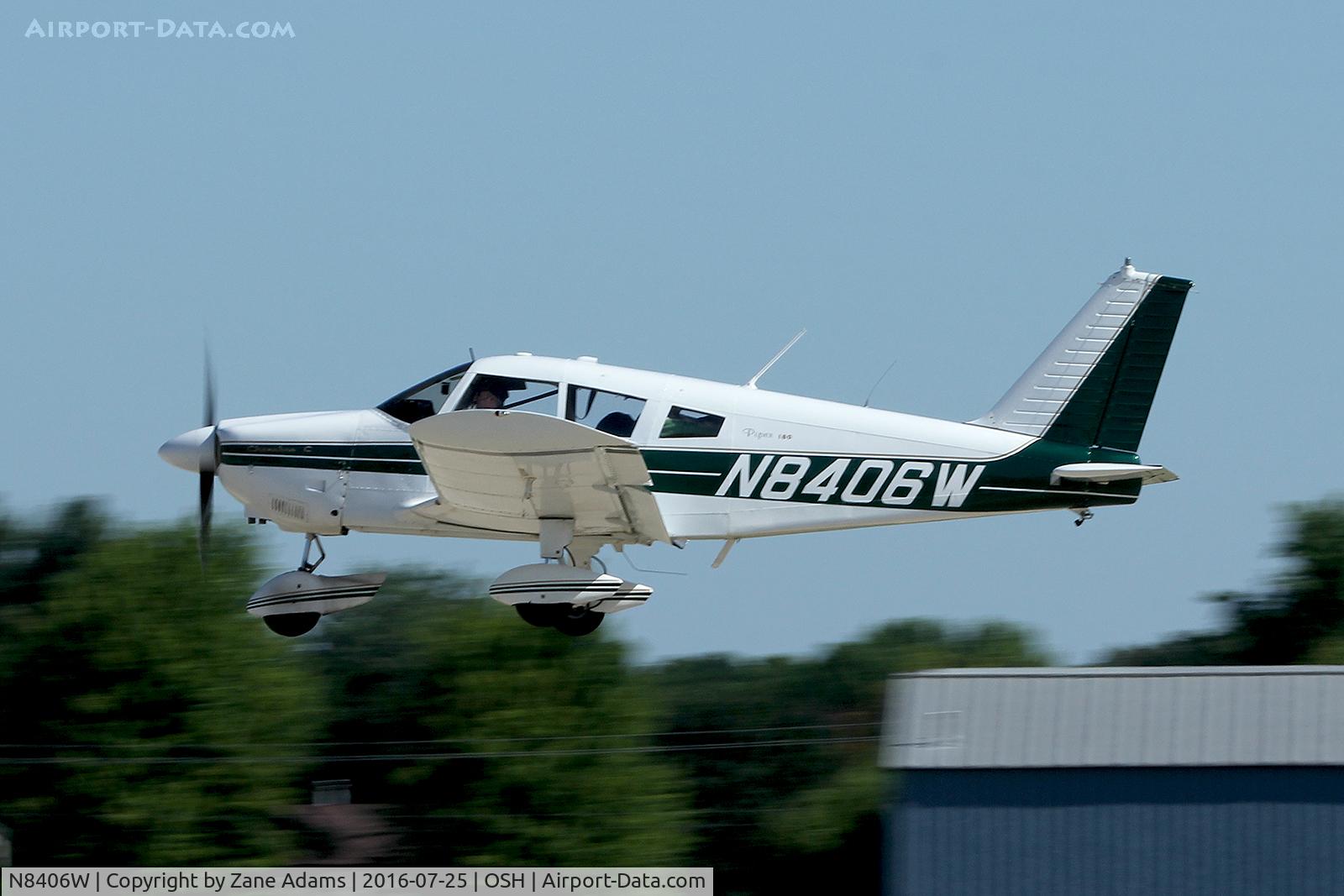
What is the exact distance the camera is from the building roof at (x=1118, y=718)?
13.2 m

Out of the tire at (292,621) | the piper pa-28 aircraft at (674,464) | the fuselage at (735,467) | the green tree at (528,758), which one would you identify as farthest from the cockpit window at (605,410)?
Answer: the green tree at (528,758)

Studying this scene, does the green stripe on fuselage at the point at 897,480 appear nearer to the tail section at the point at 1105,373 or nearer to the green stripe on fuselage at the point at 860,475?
the green stripe on fuselage at the point at 860,475

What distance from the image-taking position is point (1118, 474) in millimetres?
12312

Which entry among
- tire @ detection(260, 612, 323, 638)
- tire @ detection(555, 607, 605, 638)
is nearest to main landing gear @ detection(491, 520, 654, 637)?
tire @ detection(555, 607, 605, 638)

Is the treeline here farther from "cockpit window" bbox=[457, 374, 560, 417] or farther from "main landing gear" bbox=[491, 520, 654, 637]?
"cockpit window" bbox=[457, 374, 560, 417]

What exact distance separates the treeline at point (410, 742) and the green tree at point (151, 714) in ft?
0.12

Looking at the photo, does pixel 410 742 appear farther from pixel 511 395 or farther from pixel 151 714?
pixel 511 395

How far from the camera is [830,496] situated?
12.5 m


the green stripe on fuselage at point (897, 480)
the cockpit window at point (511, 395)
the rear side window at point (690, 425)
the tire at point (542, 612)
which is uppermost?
the cockpit window at point (511, 395)

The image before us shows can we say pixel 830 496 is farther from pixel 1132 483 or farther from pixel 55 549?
pixel 55 549

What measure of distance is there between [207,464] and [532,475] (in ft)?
8.59
